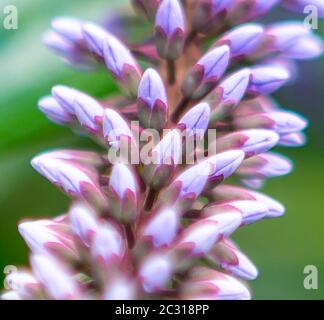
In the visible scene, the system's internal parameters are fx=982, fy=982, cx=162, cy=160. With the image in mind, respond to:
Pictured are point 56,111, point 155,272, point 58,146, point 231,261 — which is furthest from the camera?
point 58,146

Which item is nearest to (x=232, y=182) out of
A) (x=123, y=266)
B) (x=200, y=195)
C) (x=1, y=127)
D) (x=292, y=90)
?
(x=292, y=90)

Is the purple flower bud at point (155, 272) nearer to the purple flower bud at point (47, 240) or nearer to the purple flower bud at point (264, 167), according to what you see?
the purple flower bud at point (47, 240)

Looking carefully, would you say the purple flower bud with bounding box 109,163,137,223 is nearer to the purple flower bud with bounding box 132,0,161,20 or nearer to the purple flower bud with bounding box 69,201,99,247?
the purple flower bud with bounding box 69,201,99,247

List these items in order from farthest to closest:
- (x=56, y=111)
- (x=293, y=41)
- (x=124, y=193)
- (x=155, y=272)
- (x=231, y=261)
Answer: (x=293, y=41)
(x=56, y=111)
(x=231, y=261)
(x=124, y=193)
(x=155, y=272)

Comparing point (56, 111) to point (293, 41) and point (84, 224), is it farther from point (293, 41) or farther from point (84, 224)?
point (293, 41)

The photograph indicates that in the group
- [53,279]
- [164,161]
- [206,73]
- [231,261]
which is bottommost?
[53,279]

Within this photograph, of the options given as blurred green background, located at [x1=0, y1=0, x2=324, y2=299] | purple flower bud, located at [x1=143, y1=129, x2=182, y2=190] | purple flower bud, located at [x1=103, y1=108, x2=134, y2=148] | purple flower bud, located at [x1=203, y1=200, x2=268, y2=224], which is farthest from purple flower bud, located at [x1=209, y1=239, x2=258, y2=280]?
blurred green background, located at [x1=0, y1=0, x2=324, y2=299]

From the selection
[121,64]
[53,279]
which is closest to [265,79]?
[121,64]

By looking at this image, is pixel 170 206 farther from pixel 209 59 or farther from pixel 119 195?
pixel 209 59

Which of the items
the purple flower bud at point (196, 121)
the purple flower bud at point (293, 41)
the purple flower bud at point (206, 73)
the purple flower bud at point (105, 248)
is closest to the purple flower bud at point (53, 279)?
the purple flower bud at point (105, 248)
